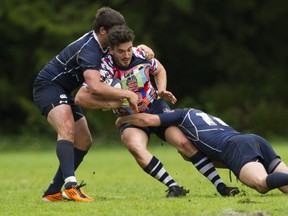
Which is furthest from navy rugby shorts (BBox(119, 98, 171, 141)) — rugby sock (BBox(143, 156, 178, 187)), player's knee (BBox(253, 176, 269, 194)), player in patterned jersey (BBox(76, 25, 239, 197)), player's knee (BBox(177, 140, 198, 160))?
player's knee (BBox(253, 176, 269, 194))

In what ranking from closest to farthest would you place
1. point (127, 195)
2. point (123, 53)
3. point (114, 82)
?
point (123, 53) → point (114, 82) → point (127, 195)

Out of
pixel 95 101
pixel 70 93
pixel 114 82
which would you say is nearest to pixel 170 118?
pixel 114 82

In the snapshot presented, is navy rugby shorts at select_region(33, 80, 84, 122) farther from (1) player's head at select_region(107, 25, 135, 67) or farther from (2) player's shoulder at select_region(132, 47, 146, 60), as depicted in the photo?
(2) player's shoulder at select_region(132, 47, 146, 60)

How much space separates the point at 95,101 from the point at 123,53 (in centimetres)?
55

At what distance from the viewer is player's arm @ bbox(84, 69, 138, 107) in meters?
8.55

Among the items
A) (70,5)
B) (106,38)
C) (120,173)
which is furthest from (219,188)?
(70,5)

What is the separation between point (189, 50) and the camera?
32.8m

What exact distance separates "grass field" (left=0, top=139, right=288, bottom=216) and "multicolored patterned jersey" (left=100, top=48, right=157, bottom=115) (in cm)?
94

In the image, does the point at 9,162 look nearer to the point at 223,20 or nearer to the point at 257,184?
the point at 257,184

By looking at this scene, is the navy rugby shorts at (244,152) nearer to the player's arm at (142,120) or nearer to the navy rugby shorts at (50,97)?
the player's arm at (142,120)

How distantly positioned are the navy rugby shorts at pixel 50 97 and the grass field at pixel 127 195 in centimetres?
94

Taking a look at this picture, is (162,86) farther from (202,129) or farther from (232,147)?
(232,147)

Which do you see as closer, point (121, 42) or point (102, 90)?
point (102, 90)

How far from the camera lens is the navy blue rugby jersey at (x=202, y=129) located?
28.6 ft
